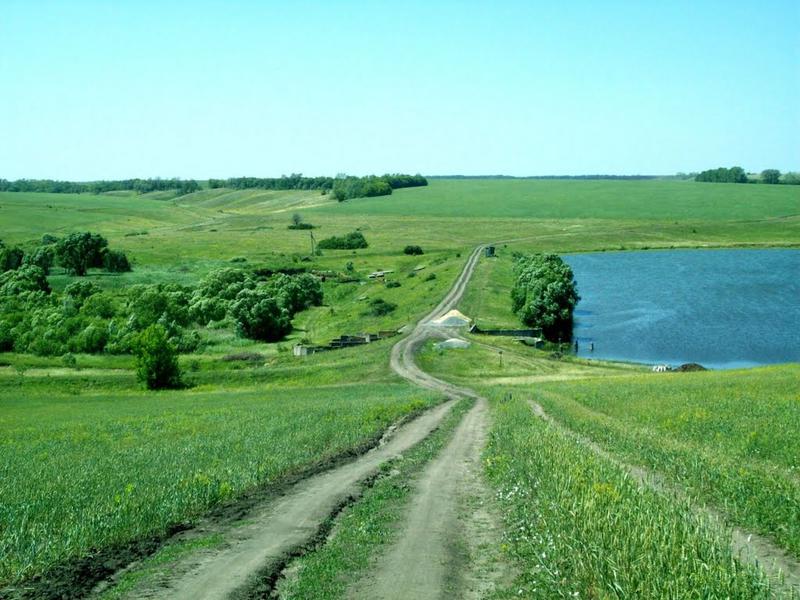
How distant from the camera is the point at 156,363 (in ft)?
233

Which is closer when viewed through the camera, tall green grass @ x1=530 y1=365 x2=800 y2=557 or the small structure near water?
tall green grass @ x1=530 y1=365 x2=800 y2=557

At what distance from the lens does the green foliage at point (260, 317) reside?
99.1m

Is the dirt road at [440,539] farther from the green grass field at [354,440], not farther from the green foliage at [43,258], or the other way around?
the green foliage at [43,258]

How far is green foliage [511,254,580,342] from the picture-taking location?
307 ft

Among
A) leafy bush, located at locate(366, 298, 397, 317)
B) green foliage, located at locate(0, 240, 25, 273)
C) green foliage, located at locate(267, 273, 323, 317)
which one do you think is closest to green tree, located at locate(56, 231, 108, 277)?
green foliage, located at locate(0, 240, 25, 273)

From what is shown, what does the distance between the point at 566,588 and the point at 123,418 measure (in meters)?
40.5

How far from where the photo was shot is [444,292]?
10781 centimetres

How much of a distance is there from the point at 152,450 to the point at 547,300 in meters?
67.9

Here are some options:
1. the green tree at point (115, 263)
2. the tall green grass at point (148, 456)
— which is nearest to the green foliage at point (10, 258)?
the green tree at point (115, 263)

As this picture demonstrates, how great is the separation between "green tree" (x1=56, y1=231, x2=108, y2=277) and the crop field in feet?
272

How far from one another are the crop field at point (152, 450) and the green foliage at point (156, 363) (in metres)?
3.05

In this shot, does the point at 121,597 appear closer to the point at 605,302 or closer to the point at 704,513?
the point at 704,513

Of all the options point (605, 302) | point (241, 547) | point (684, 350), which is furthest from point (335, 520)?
point (605, 302)

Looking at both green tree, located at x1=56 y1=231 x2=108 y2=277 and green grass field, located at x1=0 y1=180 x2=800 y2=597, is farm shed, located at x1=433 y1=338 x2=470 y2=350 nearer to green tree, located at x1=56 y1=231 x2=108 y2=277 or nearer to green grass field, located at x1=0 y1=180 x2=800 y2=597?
green grass field, located at x1=0 y1=180 x2=800 y2=597
